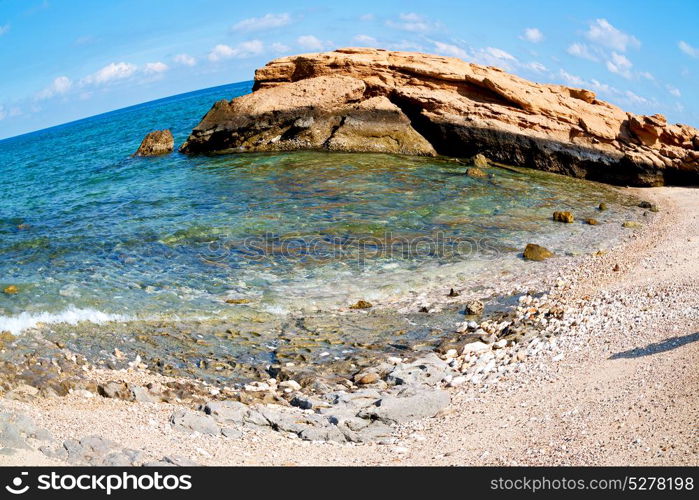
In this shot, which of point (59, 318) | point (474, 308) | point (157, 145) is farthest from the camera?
point (157, 145)

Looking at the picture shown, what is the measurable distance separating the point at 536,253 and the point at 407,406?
7765 millimetres

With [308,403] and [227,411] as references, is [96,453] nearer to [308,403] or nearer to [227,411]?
[227,411]

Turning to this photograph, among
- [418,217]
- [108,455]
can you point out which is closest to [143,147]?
[418,217]

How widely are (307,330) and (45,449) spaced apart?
5.56 metres

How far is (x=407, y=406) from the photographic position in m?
8.05

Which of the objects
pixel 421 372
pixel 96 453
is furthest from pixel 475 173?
pixel 96 453

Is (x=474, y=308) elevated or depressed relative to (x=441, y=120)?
depressed

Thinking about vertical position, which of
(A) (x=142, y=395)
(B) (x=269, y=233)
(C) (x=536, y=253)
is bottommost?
(A) (x=142, y=395)

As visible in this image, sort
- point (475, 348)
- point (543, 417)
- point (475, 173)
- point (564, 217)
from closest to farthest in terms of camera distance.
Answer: point (543, 417) < point (475, 348) < point (564, 217) < point (475, 173)

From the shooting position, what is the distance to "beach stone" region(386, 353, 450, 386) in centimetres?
894

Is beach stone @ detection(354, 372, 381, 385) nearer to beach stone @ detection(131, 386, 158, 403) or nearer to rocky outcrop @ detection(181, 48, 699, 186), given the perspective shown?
beach stone @ detection(131, 386, 158, 403)
